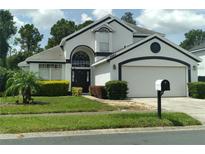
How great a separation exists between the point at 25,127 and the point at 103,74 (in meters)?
15.9

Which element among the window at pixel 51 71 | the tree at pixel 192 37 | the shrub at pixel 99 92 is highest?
the tree at pixel 192 37

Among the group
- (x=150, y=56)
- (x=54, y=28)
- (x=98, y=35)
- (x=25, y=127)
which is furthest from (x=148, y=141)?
(x=54, y=28)

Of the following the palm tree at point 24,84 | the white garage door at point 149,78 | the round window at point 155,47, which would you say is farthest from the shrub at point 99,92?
the palm tree at point 24,84

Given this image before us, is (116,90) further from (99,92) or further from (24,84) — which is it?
(24,84)

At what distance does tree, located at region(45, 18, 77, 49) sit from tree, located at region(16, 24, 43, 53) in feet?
21.8

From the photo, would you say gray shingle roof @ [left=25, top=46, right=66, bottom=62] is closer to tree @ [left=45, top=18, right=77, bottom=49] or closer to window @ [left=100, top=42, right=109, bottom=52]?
window @ [left=100, top=42, right=109, bottom=52]

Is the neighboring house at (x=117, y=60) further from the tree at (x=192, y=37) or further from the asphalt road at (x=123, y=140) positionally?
the tree at (x=192, y=37)

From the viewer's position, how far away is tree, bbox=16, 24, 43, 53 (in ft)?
203

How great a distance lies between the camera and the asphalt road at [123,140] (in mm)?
9188

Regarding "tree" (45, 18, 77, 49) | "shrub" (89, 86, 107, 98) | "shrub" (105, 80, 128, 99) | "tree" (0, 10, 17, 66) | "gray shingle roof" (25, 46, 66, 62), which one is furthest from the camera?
"tree" (45, 18, 77, 49)

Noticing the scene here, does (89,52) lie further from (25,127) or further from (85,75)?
(25,127)

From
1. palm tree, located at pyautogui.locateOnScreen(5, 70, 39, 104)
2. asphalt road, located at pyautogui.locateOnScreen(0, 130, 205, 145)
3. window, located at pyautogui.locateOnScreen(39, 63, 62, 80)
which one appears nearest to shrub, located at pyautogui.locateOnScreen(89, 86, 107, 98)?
window, located at pyautogui.locateOnScreen(39, 63, 62, 80)

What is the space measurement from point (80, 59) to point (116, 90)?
872 centimetres

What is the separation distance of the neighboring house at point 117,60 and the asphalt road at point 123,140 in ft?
47.0
